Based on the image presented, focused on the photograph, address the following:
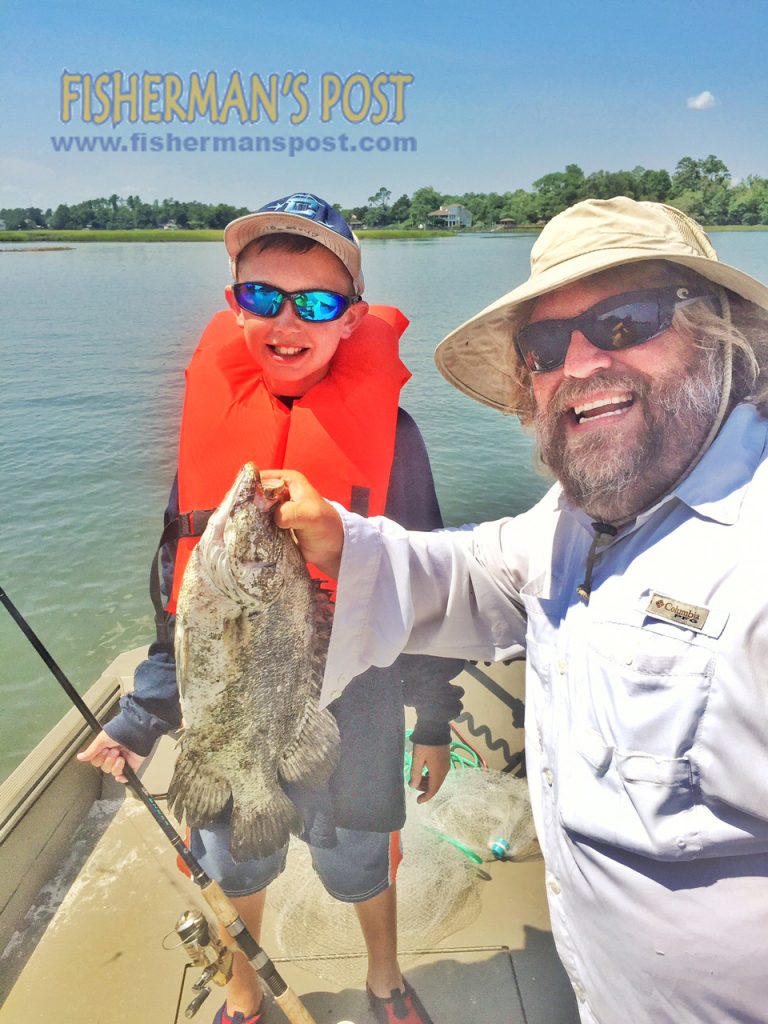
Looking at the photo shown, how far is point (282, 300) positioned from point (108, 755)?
1.72 m

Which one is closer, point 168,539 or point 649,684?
point 649,684

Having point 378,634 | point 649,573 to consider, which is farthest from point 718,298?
point 378,634

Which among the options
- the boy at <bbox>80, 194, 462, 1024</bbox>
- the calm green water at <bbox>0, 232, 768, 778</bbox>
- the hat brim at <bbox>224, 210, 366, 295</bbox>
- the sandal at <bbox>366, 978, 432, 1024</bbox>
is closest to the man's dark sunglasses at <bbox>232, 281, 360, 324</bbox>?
the boy at <bbox>80, 194, 462, 1024</bbox>

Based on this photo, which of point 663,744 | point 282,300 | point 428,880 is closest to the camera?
point 663,744

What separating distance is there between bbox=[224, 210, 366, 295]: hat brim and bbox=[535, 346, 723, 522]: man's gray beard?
0.95 metres

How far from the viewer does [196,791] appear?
216 centimetres

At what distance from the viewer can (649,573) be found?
5.22 feet

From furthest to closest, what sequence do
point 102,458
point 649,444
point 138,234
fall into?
1. point 138,234
2. point 102,458
3. point 649,444

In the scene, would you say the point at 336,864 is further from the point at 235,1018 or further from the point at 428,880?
the point at 428,880

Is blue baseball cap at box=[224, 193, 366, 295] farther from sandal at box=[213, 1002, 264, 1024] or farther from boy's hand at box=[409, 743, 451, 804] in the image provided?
sandal at box=[213, 1002, 264, 1024]

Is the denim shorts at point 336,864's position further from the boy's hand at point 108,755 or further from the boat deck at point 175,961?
the boat deck at point 175,961

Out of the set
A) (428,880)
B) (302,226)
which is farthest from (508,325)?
(428,880)

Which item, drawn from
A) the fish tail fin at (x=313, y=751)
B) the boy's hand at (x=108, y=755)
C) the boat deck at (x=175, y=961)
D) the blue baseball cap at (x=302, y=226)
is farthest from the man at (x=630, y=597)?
the boat deck at (x=175, y=961)

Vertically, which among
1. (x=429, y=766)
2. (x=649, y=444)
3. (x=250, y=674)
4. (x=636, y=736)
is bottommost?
(x=429, y=766)
